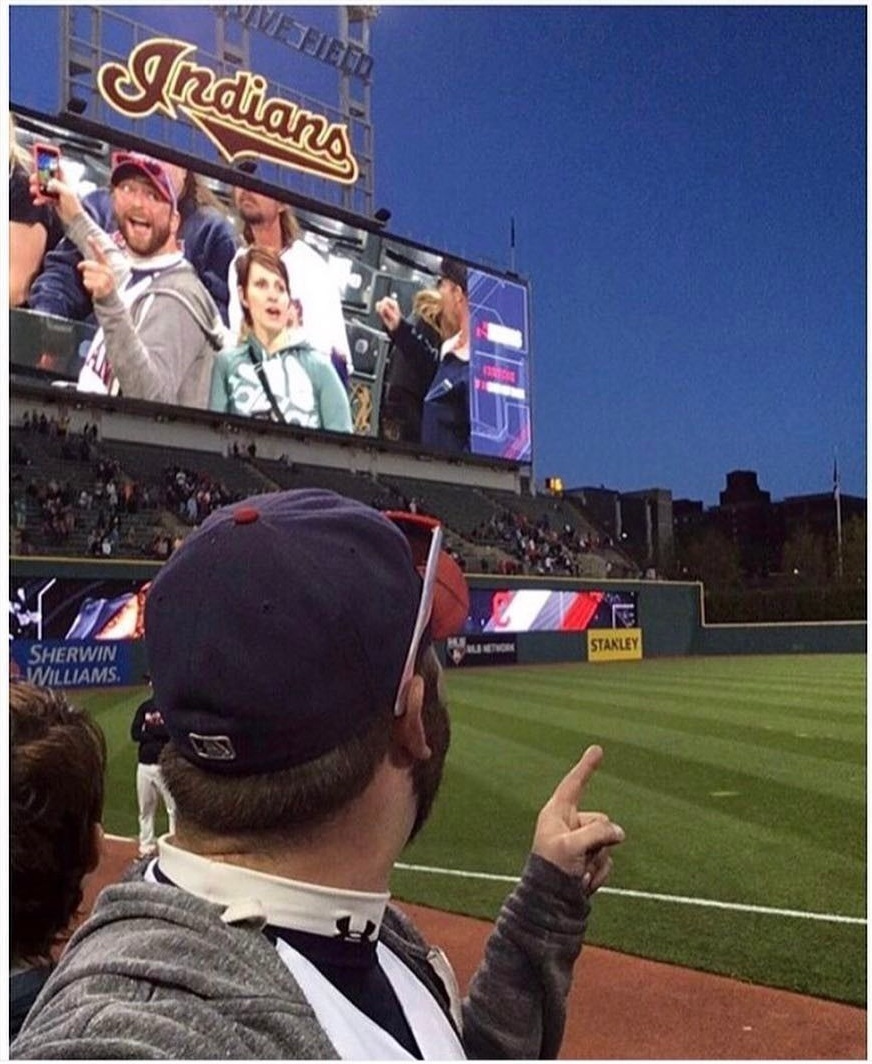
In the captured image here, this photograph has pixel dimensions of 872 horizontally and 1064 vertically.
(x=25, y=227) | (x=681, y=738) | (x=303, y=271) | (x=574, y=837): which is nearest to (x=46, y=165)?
(x=25, y=227)

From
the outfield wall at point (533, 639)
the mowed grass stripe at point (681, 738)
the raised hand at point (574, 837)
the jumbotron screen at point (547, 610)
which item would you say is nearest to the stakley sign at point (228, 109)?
the outfield wall at point (533, 639)

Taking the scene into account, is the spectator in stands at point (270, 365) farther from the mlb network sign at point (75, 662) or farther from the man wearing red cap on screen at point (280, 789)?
the man wearing red cap on screen at point (280, 789)

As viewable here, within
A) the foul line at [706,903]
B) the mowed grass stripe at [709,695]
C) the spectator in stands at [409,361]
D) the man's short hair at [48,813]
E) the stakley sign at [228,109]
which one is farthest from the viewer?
the spectator in stands at [409,361]

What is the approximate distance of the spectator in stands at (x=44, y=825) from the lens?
6.37 feet

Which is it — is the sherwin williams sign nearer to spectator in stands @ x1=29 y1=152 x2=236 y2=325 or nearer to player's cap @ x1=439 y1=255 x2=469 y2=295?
player's cap @ x1=439 y1=255 x2=469 y2=295

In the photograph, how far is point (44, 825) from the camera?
1.95 m

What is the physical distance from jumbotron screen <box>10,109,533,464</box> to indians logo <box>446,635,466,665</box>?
867cm

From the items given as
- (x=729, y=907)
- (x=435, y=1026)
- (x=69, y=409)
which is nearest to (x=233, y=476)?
(x=69, y=409)

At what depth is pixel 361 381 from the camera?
111ft

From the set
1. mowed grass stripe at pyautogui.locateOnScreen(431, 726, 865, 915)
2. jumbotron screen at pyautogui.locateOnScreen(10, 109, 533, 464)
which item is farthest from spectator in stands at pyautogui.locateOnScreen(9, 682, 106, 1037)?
jumbotron screen at pyautogui.locateOnScreen(10, 109, 533, 464)

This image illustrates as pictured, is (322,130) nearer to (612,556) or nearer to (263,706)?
(612,556)

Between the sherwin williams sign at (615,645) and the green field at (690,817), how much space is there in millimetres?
12804

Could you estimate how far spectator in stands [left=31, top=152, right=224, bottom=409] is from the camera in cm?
2722

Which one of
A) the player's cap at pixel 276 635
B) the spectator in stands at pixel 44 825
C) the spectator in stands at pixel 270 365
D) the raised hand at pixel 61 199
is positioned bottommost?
the spectator in stands at pixel 44 825
